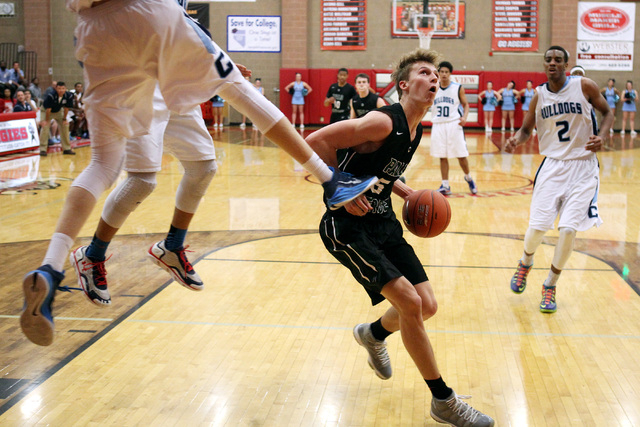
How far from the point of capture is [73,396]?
3.67 meters

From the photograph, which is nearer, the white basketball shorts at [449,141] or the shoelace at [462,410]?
the shoelace at [462,410]

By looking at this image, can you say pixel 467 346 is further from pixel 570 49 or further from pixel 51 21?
pixel 51 21

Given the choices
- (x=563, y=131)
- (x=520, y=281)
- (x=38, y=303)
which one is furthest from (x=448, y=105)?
(x=38, y=303)

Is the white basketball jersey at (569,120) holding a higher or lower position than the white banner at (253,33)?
lower

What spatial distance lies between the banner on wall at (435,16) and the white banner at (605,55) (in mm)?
3791

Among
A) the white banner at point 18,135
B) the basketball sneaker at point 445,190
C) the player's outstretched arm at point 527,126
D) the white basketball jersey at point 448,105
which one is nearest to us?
the player's outstretched arm at point 527,126

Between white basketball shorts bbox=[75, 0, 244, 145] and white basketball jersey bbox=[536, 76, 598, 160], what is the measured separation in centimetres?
338

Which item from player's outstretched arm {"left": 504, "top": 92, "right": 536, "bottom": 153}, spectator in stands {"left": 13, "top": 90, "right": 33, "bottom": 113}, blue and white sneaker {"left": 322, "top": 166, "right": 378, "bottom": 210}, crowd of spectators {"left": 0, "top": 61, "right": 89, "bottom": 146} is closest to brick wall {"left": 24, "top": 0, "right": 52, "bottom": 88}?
crowd of spectators {"left": 0, "top": 61, "right": 89, "bottom": 146}

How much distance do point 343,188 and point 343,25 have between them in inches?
822

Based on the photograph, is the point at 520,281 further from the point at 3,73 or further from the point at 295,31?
the point at 3,73

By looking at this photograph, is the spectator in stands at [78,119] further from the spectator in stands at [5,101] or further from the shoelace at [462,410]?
the shoelace at [462,410]

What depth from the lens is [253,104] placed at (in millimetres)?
2910

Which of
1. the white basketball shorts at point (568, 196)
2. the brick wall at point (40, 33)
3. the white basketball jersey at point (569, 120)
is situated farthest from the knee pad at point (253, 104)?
the brick wall at point (40, 33)

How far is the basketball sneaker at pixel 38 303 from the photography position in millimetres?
2812
